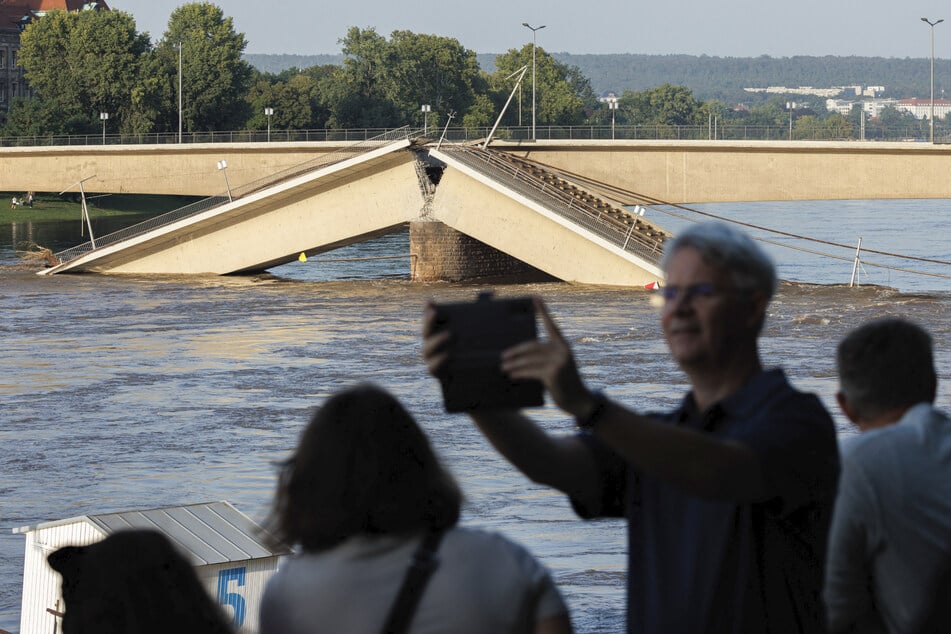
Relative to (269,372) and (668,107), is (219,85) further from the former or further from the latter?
(668,107)

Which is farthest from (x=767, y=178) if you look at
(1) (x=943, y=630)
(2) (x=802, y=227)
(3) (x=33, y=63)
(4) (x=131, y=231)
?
(3) (x=33, y=63)

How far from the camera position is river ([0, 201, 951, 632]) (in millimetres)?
13867

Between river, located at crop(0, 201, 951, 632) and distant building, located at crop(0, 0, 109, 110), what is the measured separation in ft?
261

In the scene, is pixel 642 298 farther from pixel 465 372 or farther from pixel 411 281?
pixel 465 372

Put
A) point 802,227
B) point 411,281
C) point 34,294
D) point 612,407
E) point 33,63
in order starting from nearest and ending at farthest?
point 612,407 → point 34,294 → point 411,281 → point 802,227 → point 33,63

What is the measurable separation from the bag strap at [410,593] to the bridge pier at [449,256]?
3632 cm

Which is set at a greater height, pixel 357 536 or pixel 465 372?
pixel 465 372

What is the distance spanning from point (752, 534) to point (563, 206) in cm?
3425

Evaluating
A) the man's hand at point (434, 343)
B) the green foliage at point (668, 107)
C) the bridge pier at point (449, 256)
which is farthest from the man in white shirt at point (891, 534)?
the green foliage at point (668, 107)

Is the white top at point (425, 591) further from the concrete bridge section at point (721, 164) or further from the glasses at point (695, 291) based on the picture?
the concrete bridge section at point (721, 164)

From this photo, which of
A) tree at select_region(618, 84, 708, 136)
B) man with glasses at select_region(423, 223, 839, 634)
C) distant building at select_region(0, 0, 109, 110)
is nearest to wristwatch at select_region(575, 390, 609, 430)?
man with glasses at select_region(423, 223, 839, 634)

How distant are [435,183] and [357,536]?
37.1 meters

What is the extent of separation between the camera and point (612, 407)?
8.11 ft

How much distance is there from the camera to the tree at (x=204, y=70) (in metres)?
91.9
